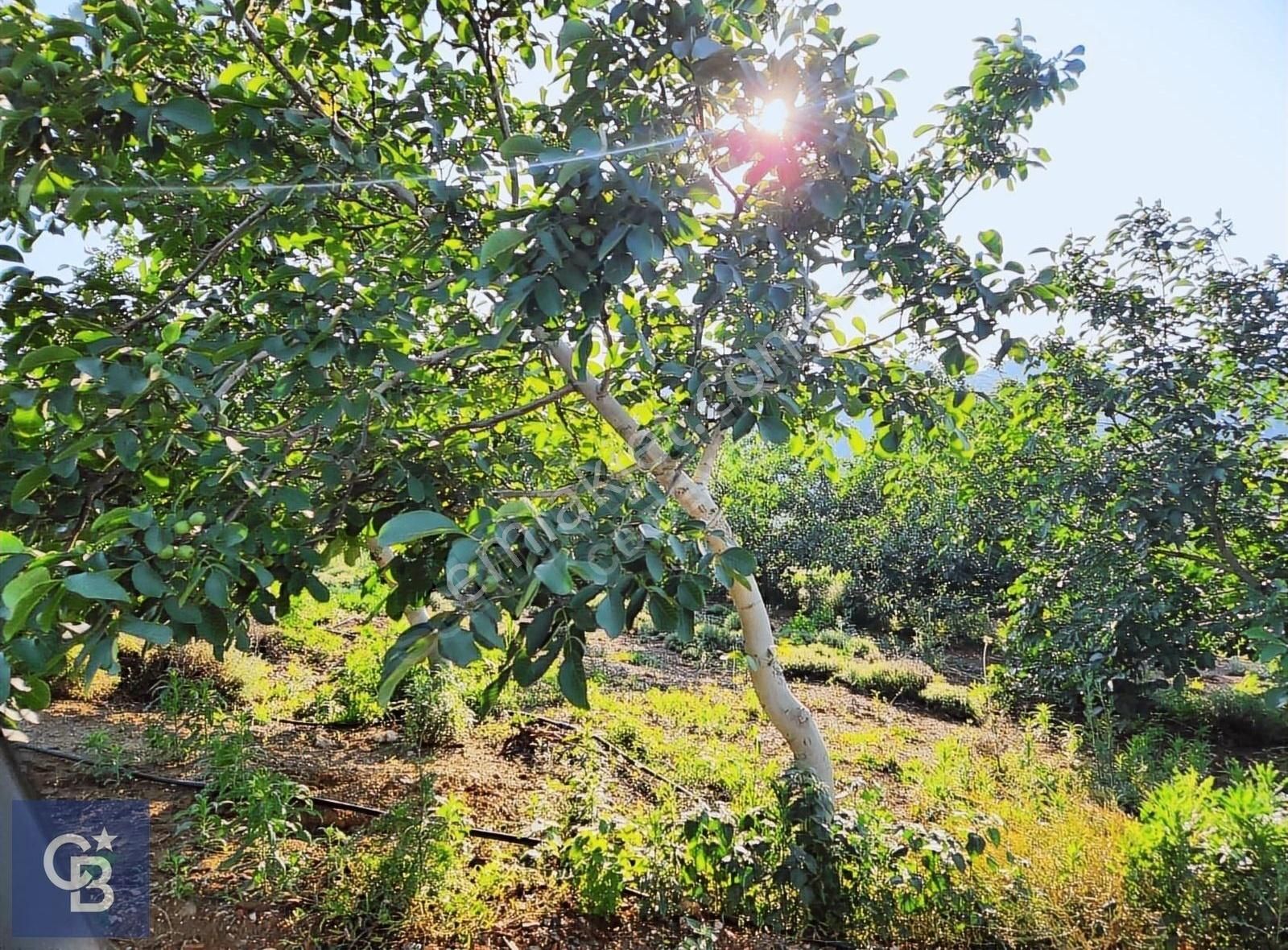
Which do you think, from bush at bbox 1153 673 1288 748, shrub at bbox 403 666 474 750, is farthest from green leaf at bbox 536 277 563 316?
bush at bbox 1153 673 1288 748

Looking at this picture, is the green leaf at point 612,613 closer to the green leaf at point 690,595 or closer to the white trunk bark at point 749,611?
the green leaf at point 690,595

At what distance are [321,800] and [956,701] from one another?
199 inches

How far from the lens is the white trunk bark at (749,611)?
86.6 inches

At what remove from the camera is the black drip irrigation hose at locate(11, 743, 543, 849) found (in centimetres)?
268

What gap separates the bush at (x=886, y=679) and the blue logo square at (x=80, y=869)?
5.43 m

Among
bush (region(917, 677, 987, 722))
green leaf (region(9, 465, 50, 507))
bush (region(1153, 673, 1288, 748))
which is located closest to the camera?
green leaf (region(9, 465, 50, 507))

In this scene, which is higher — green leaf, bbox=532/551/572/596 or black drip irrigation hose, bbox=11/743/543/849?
green leaf, bbox=532/551/572/596

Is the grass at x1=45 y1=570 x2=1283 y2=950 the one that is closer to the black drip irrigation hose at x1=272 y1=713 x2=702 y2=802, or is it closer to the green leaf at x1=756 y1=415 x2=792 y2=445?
the black drip irrigation hose at x1=272 y1=713 x2=702 y2=802

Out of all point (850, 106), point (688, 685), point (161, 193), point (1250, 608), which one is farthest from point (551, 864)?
point (688, 685)

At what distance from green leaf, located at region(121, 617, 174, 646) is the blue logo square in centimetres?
22

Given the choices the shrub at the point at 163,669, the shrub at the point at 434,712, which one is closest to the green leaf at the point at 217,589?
the shrub at the point at 434,712

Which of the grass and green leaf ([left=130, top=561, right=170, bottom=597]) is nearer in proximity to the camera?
green leaf ([left=130, top=561, right=170, bottom=597])

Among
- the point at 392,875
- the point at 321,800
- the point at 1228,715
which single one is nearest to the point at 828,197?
the point at 392,875

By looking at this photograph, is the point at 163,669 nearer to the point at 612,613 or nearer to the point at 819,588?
the point at 612,613
